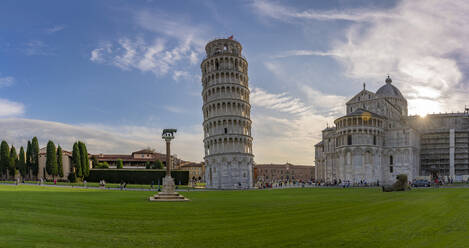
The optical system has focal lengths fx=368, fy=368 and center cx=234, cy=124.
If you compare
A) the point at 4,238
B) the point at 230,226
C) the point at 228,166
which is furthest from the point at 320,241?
the point at 228,166

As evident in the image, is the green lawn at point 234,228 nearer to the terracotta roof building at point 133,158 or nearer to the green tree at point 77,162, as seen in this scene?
the green tree at point 77,162

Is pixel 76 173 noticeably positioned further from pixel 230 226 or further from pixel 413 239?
pixel 413 239

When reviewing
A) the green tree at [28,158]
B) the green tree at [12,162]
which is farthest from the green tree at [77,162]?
the green tree at [12,162]

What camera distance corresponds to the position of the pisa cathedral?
83.6 meters

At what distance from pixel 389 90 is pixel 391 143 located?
25.9 meters

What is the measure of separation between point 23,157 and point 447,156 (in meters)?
104

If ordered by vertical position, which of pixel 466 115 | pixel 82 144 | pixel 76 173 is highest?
pixel 466 115

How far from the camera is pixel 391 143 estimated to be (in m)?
88.2

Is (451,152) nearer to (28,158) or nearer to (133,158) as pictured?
(133,158)

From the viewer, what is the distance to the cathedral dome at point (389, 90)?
107 m

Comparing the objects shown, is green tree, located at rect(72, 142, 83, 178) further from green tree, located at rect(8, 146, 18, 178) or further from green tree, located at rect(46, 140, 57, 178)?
green tree, located at rect(8, 146, 18, 178)

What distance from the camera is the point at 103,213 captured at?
19656 millimetres

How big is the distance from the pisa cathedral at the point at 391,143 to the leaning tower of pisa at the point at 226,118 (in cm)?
2306

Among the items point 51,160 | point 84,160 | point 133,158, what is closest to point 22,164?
point 51,160
